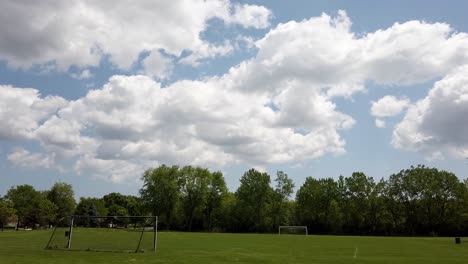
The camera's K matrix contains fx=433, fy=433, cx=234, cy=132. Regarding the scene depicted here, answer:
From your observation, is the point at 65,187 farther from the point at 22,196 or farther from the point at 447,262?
the point at 447,262

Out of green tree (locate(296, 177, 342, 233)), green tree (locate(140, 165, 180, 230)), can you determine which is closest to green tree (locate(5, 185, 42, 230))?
green tree (locate(140, 165, 180, 230))

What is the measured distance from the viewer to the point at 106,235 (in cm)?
3800

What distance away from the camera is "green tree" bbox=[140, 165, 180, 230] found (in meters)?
108

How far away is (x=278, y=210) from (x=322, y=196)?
11218mm

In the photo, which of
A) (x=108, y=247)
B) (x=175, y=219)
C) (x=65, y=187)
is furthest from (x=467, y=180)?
(x=65, y=187)

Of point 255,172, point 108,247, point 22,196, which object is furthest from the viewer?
point 22,196

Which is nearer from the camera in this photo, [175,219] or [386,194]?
[386,194]

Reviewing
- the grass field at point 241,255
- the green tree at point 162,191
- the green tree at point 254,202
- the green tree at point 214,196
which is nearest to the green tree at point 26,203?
the green tree at point 162,191

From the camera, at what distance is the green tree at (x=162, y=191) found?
354ft

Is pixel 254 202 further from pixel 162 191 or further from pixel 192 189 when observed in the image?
pixel 162 191

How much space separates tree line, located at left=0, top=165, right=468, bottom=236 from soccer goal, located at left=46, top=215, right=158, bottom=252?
55.2 m

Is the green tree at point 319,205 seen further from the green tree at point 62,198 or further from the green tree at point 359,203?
the green tree at point 62,198

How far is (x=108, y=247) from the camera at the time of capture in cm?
3331

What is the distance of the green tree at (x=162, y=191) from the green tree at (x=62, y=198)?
26.9 m
